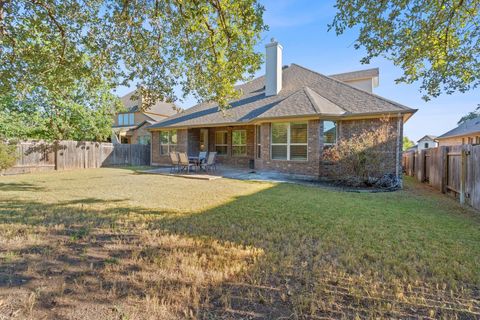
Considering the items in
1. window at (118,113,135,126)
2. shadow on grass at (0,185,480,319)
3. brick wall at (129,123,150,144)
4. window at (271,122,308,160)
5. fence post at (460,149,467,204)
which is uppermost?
window at (118,113,135,126)

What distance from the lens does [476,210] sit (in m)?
6.27

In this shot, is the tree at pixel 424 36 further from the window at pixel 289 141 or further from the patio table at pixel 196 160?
the patio table at pixel 196 160

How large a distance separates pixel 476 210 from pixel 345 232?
14.4 feet

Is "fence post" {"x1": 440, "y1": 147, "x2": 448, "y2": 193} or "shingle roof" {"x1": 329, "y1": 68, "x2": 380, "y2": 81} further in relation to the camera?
"shingle roof" {"x1": 329, "y1": 68, "x2": 380, "y2": 81}

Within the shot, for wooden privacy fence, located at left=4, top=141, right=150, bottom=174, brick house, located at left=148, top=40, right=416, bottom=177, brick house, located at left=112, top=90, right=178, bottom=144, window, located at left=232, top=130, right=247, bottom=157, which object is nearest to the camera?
brick house, located at left=148, top=40, right=416, bottom=177

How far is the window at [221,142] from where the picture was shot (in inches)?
708

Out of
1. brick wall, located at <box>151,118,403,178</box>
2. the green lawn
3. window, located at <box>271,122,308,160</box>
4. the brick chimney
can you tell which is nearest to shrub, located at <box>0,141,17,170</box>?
the green lawn

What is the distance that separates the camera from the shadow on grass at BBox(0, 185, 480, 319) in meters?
2.43

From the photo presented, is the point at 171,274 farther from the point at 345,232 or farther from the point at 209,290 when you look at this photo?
the point at 345,232

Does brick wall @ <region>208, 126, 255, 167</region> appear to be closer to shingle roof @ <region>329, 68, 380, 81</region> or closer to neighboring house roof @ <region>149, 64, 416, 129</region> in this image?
neighboring house roof @ <region>149, 64, 416, 129</region>

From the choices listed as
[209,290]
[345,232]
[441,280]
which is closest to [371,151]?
[345,232]

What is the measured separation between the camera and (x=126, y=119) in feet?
111

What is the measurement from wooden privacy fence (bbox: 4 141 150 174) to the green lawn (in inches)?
438

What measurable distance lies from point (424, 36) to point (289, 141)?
6.74 m
